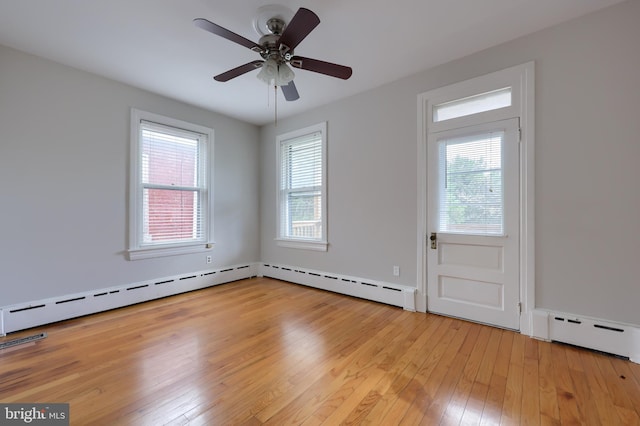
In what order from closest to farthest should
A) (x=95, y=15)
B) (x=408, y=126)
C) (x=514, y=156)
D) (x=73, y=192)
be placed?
1. (x=95, y=15)
2. (x=514, y=156)
3. (x=73, y=192)
4. (x=408, y=126)

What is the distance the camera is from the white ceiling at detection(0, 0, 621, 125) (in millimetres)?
2037

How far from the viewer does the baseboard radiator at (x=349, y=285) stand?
10.3 ft

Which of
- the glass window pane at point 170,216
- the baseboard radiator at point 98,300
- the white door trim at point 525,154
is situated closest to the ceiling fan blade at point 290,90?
the white door trim at point 525,154

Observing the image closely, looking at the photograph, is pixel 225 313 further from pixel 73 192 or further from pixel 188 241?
pixel 73 192

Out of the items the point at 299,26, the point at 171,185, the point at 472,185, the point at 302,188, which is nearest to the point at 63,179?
the point at 171,185

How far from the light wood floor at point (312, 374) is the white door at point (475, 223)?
243 mm

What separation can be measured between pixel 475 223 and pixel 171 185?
3888mm

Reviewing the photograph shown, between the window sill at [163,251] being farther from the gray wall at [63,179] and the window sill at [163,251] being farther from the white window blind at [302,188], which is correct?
the white window blind at [302,188]

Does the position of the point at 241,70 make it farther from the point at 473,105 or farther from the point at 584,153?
the point at 584,153

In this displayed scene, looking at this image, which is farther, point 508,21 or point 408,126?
point 408,126

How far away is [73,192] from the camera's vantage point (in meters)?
→ 2.88

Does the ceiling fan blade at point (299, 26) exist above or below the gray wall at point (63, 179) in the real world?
above

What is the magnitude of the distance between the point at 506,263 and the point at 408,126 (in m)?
1.78

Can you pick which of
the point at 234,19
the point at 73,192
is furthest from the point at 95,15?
the point at 73,192
